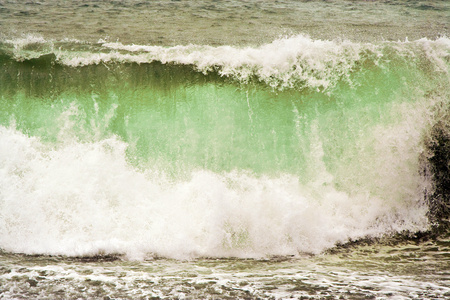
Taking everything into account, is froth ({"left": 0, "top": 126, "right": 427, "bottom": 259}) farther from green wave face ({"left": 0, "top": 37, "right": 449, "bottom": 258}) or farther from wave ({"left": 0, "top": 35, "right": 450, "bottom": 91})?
wave ({"left": 0, "top": 35, "right": 450, "bottom": 91})

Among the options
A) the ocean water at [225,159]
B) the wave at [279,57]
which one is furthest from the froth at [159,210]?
the wave at [279,57]

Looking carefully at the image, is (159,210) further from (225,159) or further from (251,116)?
(251,116)

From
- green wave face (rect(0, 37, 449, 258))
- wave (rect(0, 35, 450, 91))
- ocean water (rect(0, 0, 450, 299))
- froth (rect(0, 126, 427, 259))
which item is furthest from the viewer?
wave (rect(0, 35, 450, 91))

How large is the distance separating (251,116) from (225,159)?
0.74 metres

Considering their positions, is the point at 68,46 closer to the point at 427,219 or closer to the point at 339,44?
the point at 339,44

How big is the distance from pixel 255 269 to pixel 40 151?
3285 millimetres

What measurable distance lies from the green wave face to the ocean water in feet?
0.06

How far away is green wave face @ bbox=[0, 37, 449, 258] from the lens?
14.6 ft

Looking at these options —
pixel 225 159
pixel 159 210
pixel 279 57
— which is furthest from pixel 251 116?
pixel 159 210

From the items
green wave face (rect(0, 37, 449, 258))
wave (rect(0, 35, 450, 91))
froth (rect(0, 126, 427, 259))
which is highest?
wave (rect(0, 35, 450, 91))

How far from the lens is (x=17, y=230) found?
4.12 m

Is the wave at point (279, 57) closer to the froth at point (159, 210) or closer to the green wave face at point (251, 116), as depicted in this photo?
the green wave face at point (251, 116)

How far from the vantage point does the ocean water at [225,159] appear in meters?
3.81

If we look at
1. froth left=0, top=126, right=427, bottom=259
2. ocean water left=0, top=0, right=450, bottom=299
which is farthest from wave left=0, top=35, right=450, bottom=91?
froth left=0, top=126, right=427, bottom=259
